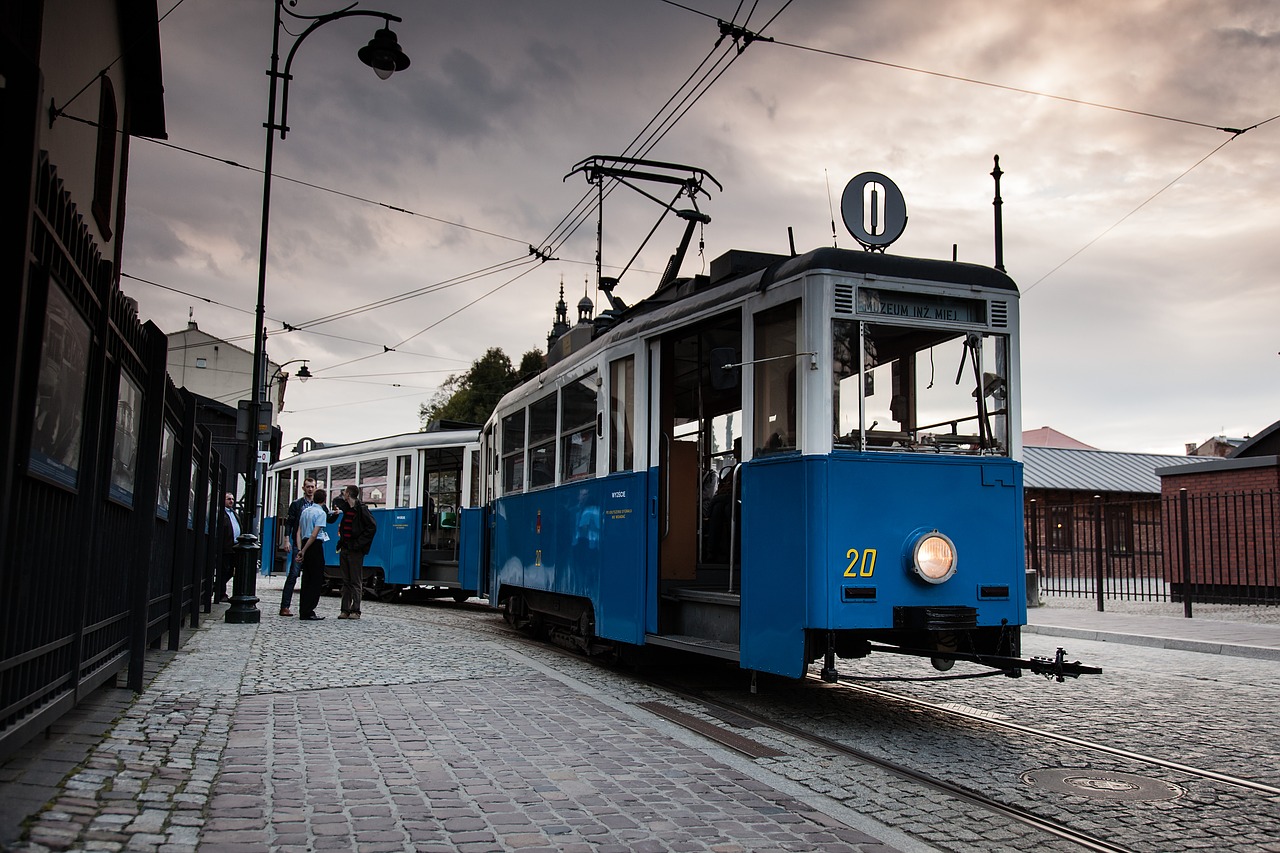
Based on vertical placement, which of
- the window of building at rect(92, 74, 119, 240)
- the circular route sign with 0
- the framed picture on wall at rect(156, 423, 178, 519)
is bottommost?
the framed picture on wall at rect(156, 423, 178, 519)

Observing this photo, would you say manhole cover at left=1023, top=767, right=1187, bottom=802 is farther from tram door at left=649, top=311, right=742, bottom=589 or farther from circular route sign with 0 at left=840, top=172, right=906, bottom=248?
circular route sign with 0 at left=840, top=172, right=906, bottom=248

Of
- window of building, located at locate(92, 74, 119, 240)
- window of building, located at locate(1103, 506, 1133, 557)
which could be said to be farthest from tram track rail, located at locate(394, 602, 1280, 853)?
window of building, located at locate(1103, 506, 1133, 557)

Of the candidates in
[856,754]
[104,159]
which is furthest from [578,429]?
[104,159]

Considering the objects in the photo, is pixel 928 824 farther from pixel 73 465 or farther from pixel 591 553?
pixel 591 553

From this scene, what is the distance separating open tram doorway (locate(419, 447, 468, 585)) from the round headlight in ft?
40.5

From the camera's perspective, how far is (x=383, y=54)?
47.1ft

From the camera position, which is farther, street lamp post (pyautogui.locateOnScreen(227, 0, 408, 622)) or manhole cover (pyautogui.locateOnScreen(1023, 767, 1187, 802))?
street lamp post (pyautogui.locateOnScreen(227, 0, 408, 622))

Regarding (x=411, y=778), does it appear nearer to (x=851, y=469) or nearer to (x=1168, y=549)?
(x=851, y=469)

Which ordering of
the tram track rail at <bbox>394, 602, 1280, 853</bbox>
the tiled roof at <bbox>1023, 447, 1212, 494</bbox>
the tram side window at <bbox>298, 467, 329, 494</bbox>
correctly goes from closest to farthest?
the tram track rail at <bbox>394, 602, 1280, 853</bbox> < the tram side window at <bbox>298, 467, 329, 494</bbox> < the tiled roof at <bbox>1023, 447, 1212, 494</bbox>

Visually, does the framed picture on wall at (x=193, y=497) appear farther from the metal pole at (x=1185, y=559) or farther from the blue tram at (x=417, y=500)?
the metal pole at (x=1185, y=559)

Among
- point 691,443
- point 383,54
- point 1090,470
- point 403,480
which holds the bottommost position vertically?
point 691,443

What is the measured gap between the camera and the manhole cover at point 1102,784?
5.43 meters

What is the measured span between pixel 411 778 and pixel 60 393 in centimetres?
239

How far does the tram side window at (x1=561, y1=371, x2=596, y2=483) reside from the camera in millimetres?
10258
